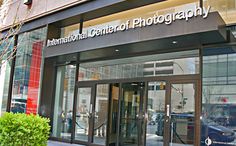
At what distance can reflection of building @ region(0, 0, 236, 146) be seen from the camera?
6844mm

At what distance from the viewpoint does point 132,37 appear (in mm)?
7250

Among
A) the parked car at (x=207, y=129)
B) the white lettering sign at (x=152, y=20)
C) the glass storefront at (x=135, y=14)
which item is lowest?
the parked car at (x=207, y=129)

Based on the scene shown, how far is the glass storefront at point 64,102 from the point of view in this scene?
10234 mm

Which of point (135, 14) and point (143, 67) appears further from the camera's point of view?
point (135, 14)

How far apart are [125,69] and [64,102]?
298cm

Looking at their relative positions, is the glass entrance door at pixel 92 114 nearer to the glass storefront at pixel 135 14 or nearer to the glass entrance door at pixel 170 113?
the glass entrance door at pixel 170 113

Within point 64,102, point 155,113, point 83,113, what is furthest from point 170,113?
point 64,102

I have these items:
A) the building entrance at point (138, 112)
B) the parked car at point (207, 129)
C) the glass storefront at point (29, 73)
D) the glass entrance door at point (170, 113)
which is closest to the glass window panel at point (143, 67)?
the building entrance at point (138, 112)

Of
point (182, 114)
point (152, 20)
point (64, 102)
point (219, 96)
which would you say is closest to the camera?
point (219, 96)

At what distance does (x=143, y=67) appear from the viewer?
28.1ft

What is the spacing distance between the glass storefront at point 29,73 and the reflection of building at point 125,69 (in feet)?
0.13

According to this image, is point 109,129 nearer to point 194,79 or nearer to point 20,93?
point 194,79

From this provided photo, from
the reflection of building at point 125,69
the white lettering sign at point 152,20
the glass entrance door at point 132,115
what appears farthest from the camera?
the glass entrance door at point 132,115

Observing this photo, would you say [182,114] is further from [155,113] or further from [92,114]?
[92,114]
